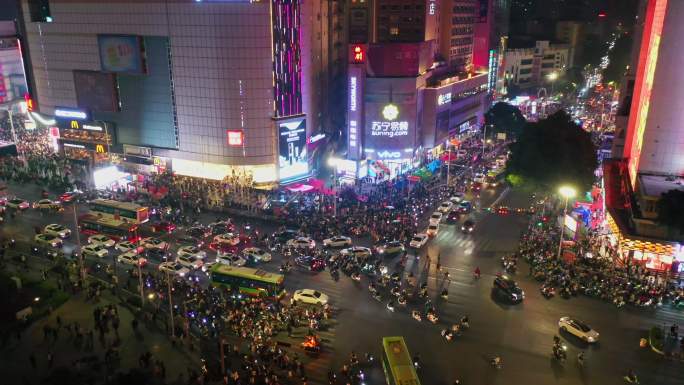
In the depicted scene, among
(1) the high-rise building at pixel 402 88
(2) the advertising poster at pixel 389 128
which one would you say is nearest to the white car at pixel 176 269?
(1) the high-rise building at pixel 402 88

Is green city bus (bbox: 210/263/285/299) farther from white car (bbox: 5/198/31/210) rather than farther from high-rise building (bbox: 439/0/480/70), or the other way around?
high-rise building (bbox: 439/0/480/70)

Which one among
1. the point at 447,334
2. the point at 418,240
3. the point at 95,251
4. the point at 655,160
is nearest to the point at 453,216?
the point at 418,240

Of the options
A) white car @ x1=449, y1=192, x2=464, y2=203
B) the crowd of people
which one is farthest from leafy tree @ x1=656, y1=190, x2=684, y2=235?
white car @ x1=449, y1=192, x2=464, y2=203

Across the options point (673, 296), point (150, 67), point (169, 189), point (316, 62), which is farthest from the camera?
point (316, 62)

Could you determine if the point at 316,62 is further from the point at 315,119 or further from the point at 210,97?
the point at 210,97

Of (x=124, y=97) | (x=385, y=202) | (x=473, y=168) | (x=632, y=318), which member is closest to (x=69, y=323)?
(x=385, y=202)

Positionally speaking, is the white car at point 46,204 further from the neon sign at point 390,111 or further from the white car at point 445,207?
the white car at point 445,207
